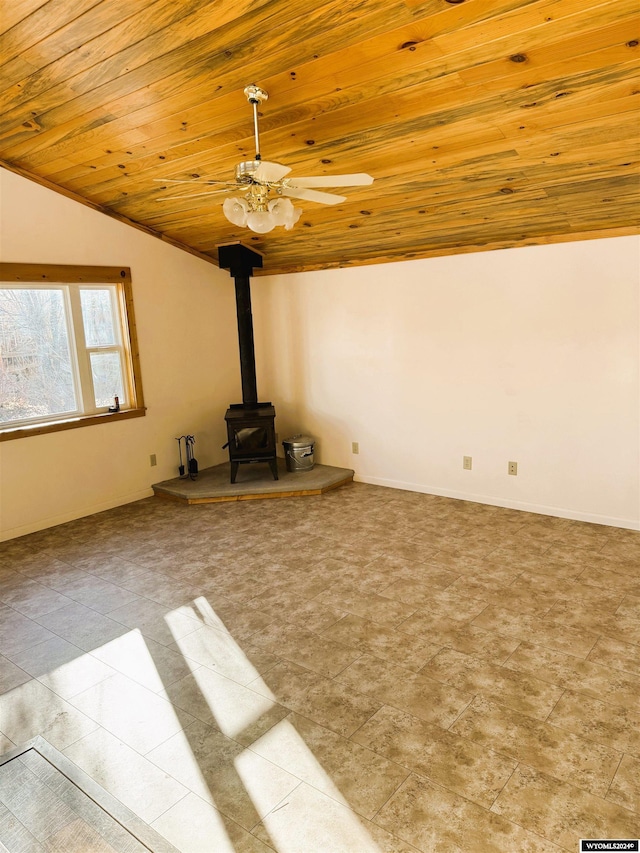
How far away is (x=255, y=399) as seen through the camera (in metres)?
5.92

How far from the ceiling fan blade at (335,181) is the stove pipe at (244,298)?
2.96m

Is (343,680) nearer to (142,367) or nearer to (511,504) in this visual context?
(511,504)

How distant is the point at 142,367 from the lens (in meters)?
5.51

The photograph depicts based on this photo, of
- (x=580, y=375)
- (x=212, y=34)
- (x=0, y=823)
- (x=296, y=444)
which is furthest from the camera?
(x=296, y=444)

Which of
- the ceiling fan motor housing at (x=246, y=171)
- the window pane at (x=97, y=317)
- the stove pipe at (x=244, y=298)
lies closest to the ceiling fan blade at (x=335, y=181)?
the ceiling fan motor housing at (x=246, y=171)

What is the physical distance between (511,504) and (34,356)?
4218 millimetres

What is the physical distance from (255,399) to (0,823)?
4292 millimetres

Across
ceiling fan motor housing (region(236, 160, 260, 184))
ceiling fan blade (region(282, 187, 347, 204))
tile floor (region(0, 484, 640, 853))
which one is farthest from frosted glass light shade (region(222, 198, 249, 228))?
tile floor (region(0, 484, 640, 853))

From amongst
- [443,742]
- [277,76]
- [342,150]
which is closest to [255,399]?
[342,150]

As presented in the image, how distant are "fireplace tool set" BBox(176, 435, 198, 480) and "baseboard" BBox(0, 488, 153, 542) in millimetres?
411

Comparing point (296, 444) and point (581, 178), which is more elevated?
point (581, 178)

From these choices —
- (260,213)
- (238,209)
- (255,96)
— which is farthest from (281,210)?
(255,96)

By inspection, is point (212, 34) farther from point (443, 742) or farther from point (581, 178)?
point (443, 742)

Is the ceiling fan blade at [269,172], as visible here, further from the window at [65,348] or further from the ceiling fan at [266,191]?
the window at [65,348]
